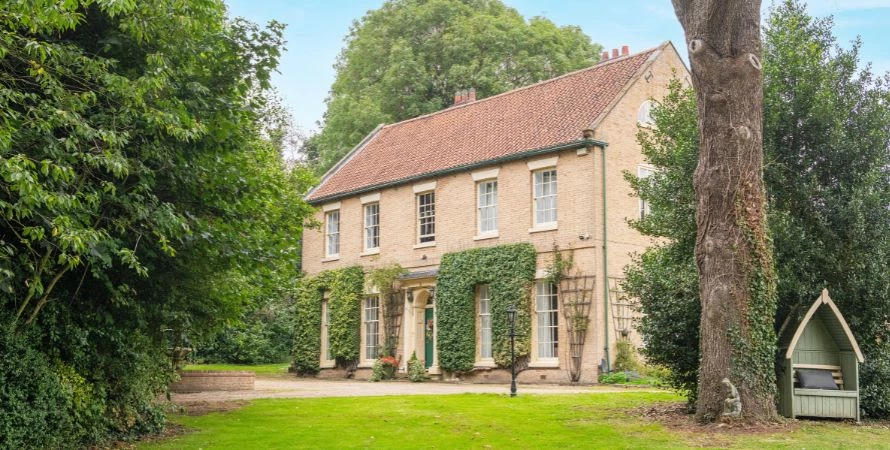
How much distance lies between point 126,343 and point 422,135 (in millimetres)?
20426

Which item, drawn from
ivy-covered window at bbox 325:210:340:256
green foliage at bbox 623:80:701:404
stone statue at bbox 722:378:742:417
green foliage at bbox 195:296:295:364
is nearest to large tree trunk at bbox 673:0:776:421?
stone statue at bbox 722:378:742:417

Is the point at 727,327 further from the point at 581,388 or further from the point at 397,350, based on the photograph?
the point at 397,350

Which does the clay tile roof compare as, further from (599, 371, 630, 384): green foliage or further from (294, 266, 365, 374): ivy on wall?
(599, 371, 630, 384): green foliage

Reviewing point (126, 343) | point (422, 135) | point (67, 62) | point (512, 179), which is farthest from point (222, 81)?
point (422, 135)

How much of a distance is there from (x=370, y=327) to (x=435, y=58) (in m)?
17.0

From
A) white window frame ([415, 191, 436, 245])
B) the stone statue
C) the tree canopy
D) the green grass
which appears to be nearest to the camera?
the tree canopy

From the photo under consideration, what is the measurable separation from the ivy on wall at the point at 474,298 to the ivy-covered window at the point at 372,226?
3987 mm

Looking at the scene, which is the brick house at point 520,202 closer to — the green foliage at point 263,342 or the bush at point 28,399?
the green foliage at point 263,342

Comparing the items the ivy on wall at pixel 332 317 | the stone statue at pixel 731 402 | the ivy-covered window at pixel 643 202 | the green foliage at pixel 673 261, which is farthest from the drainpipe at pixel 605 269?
the stone statue at pixel 731 402

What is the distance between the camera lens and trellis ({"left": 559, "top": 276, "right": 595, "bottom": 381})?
2369cm

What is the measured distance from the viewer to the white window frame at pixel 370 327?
98.6 feet

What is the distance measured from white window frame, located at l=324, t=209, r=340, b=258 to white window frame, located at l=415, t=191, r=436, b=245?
15.4ft

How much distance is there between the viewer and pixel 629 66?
2672cm

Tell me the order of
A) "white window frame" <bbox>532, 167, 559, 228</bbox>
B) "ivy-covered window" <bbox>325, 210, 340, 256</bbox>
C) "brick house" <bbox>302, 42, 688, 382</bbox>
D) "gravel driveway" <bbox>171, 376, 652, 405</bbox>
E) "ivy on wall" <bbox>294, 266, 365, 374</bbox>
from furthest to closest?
"ivy-covered window" <bbox>325, 210, 340, 256</bbox> < "ivy on wall" <bbox>294, 266, 365, 374</bbox> < "white window frame" <bbox>532, 167, 559, 228</bbox> < "brick house" <bbox>302, 42, 688, 382</bbox> < "gravel driveway" <bbox>171, 376, 652, 405</bbox>
